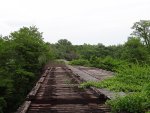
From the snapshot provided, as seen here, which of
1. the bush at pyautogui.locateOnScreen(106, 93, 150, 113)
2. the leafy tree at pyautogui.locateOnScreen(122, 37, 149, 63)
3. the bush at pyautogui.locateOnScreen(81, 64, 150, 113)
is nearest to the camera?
the bush at pyautogui.locateOnScreen(106, 93, 150, 113)

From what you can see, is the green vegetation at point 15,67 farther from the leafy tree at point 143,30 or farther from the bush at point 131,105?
the leafy tree at point 143,30

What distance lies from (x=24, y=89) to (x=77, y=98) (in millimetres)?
21681

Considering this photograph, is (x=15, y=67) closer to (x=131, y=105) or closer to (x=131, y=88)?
(x=131, y=88)

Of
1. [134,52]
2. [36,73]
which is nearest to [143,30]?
[134,52]

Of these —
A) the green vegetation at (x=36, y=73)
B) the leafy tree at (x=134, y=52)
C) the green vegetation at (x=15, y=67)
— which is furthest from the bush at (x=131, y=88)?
the leafy tree at (x=134, y=52)

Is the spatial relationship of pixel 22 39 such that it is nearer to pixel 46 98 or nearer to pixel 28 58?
pixel 28 58

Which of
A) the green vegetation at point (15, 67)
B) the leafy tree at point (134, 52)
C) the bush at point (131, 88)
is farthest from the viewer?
the leafy tree at point (134, 52)

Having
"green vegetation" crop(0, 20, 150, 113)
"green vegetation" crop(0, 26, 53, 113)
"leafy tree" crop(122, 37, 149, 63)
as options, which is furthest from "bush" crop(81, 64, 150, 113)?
"leafy tree" crop(122, 37, 149, 63)

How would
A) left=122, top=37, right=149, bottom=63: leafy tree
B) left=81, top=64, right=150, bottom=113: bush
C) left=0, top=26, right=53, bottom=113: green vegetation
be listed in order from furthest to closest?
left=122, top=37, right=149, bottom=63: leafy tree → left=0, top=26, right=53, bottom=113: green vegetation → left=81, top=64, right=150, bottom=113: bush

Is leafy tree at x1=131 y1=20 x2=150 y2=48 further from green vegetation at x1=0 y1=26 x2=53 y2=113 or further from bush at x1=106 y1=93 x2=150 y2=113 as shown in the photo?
bush at x1=106 y1=93 x2=150 y2=113

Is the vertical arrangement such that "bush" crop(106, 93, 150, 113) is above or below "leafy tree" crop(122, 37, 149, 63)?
below

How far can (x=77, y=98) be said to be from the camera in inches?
508

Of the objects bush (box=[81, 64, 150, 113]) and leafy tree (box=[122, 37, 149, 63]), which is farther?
leafy tree (box=[122, 37, 149, 63])

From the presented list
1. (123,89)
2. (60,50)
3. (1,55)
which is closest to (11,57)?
(1,55)
